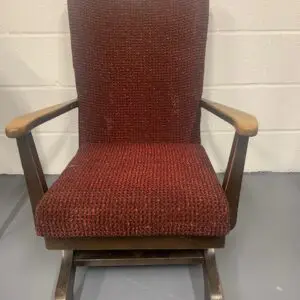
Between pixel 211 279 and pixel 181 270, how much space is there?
170 millimetres

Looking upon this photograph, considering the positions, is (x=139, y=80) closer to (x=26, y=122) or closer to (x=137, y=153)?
(x=137, y=153)

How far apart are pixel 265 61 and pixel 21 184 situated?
48.6 inches

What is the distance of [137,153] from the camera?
3.80 ft

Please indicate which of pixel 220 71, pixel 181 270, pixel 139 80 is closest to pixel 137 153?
pixel 139 80

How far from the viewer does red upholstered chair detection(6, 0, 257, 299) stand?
0.88 m

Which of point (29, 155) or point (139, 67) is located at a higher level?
point (139, 67)

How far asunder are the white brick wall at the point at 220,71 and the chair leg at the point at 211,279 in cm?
71

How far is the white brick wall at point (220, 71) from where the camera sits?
59.0 inches

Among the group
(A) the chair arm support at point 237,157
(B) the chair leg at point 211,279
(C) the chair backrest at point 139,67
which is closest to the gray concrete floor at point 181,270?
(B) the chair leg at point 211,279

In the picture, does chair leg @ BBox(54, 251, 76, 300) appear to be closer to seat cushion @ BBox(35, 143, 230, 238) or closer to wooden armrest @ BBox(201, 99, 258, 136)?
seat cushion @ BBox(35, 143, 230, 238)

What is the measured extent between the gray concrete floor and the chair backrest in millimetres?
431

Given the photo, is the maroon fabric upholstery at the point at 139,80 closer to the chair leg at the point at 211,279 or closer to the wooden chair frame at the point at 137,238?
the wooden chair frame at the point at 137,238

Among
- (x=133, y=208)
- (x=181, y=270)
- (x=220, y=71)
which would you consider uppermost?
(x=220, y=71)

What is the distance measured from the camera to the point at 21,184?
171cm
